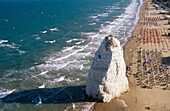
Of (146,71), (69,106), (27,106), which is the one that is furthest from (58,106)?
(146,71)

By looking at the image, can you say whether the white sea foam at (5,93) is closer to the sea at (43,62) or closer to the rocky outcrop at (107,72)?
the sea at (43,62)

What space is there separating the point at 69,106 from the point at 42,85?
24.8ft

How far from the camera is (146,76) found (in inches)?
1209

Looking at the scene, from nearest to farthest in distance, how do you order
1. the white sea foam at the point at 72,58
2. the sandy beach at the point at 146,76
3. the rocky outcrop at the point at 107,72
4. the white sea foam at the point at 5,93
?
1. the rocky outcrop at the point at 107,72
2. the sandy beach at the point at 146,76
3. the white sea foam at the point at 5,93
4. the white sea foam at the point at 72,58

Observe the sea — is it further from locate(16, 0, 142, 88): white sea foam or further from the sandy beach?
the sandy beach

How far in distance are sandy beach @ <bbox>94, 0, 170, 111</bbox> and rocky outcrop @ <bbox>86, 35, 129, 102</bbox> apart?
1.55 metres

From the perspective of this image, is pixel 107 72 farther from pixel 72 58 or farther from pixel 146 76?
pixel 72 58

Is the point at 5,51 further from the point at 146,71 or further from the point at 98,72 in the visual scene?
the point at 146,71

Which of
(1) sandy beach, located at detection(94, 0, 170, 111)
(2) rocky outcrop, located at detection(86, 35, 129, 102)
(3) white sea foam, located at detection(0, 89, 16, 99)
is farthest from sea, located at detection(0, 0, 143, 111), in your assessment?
(1) sandy beach, located at detection(94, 0, 170, 111)

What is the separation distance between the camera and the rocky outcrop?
69.7 feet

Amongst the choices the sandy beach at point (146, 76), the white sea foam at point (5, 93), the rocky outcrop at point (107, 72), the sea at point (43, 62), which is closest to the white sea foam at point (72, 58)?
the sea at point (43, 62)

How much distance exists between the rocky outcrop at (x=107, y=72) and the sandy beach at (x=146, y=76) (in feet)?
5.08

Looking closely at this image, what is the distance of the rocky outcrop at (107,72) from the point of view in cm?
2123

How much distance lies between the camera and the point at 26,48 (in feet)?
149
